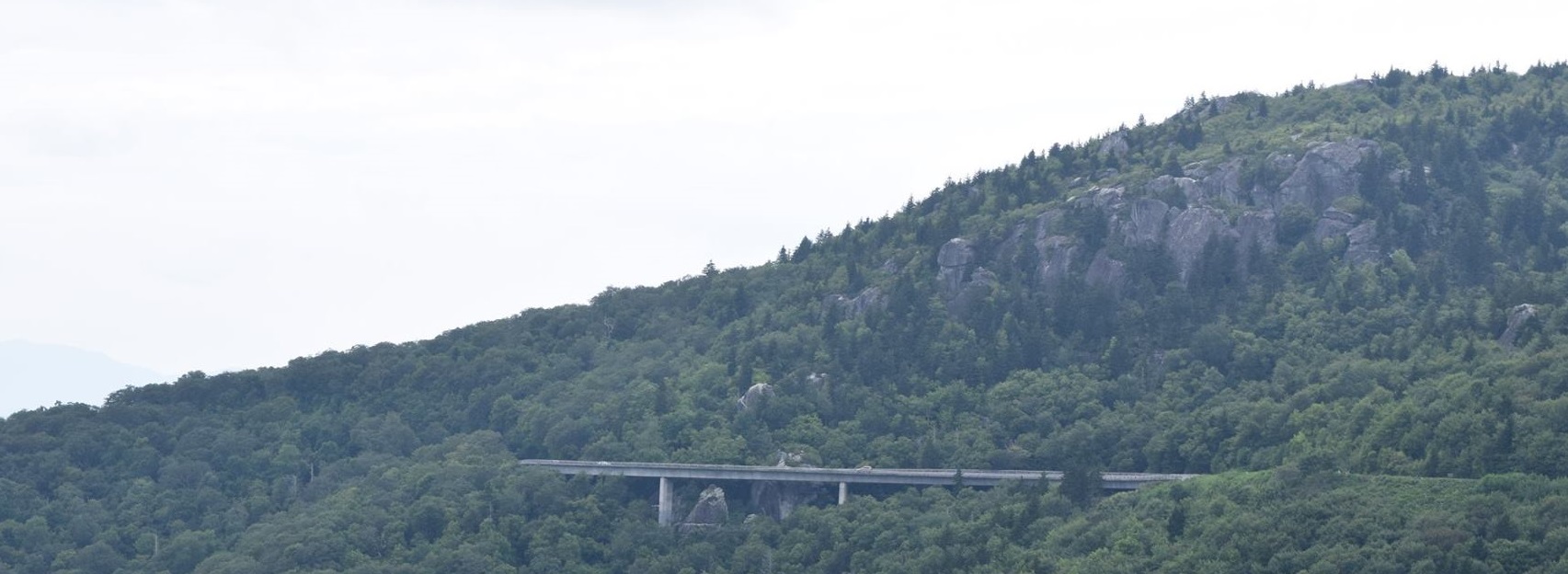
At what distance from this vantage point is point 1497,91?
7283 inches

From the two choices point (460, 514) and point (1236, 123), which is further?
point (1236, 123)

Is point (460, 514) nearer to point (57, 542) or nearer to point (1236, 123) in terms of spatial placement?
point (57, 542)

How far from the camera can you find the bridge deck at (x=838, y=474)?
430 feet

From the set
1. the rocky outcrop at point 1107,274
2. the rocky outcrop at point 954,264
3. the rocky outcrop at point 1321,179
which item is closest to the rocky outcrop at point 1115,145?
the rocky outcrop at point 1321,179

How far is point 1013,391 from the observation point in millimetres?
150000

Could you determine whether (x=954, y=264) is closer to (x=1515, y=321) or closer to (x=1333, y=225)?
(x=1333, y=225)

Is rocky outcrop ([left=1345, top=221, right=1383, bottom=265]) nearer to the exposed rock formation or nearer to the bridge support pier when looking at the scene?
the exposed rock formation

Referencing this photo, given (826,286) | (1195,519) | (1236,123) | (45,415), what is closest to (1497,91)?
(1236,123)

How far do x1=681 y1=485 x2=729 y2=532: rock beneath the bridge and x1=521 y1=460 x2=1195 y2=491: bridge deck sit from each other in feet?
5.71

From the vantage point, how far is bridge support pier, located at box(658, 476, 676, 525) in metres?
145

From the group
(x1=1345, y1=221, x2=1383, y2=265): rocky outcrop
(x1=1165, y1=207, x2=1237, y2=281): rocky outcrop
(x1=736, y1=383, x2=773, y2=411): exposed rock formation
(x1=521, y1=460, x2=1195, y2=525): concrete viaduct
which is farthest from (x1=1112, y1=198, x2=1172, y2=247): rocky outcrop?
(x1=521, y1=460, x2=1195, y2=525): concrete viaduct

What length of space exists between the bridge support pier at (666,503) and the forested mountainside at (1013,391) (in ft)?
4.40

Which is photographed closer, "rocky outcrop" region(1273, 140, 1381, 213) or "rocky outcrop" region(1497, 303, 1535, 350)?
"rocky outcrop" region(1497, 303, 1535, 350)

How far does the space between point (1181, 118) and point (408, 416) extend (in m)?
57.3
